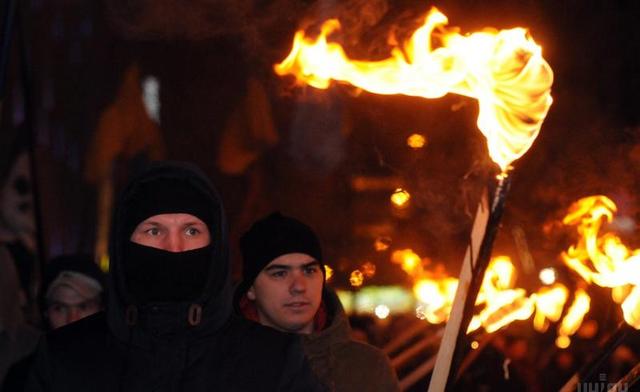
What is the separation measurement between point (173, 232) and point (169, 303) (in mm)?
220

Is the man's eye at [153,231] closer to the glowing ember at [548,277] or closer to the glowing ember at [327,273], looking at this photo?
the glowing ember at [327,273]

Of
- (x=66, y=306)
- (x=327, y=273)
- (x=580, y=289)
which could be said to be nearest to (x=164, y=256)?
(x=66, y=306)

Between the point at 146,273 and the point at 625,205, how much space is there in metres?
4.05

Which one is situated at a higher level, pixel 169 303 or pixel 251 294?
pixel 251 294

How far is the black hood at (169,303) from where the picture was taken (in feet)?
10.2

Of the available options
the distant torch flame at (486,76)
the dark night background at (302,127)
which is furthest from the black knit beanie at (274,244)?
the dark night background at (302,127)

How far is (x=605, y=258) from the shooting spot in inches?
198

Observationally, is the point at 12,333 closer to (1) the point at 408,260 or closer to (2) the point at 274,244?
(2) the point at 274,244

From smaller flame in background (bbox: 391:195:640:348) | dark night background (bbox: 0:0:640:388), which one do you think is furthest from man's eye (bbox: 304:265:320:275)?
dark night background (bbox: 0:0:640:388)

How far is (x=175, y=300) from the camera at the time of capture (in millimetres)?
3164

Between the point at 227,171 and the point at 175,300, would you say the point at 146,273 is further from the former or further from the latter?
the point at 227,171

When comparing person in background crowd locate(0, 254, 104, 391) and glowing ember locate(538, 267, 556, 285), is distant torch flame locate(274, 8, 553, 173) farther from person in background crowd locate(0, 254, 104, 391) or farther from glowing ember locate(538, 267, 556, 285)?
glowing ember locate(538, 267, 556, 285)

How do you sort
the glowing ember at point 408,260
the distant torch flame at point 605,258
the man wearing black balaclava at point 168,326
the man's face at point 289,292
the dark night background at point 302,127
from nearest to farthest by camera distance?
the man wearing black balaclava at point 168,326, the distant torch flame at point 605,258, the man's face at point 289,292, the dark night background at point 302,127, the glowing ember at point 408,260

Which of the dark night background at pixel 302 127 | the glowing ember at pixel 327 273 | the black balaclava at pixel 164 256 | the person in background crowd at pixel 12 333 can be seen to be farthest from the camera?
the dark night background at pixel 302 127
